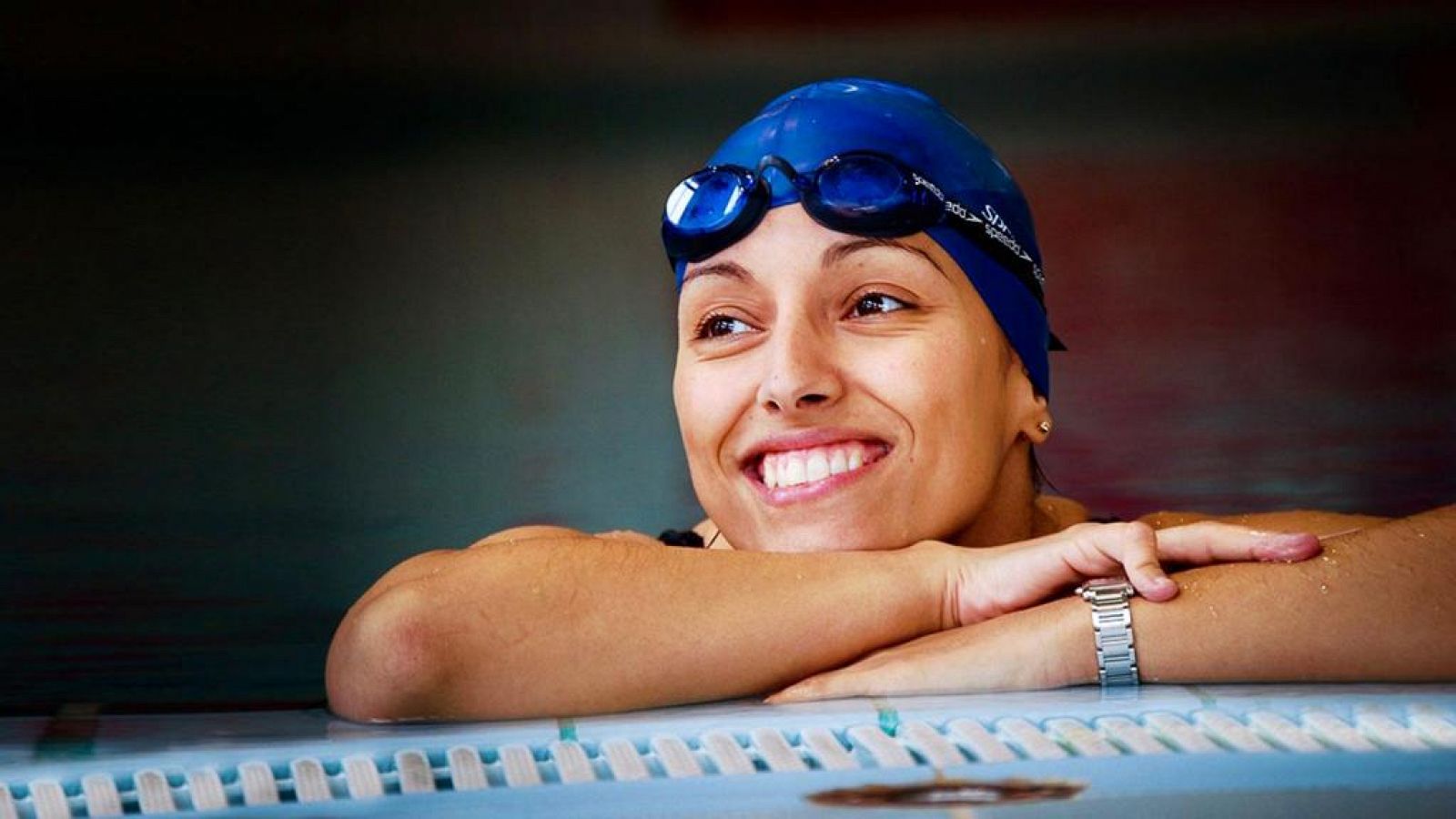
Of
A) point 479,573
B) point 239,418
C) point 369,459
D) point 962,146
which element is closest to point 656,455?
point 369,459

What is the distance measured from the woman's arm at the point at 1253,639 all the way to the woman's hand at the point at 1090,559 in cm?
3

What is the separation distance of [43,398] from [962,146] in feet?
10.2

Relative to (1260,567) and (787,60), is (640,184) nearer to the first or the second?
(787,60)

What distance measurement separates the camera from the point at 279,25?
5551 millimetres

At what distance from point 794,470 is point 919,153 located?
418mm

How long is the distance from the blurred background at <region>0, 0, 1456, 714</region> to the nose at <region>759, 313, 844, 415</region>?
7.83ft

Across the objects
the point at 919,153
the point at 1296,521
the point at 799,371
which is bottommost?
the point at 1296,521

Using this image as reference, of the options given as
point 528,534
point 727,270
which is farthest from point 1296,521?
point 528,534

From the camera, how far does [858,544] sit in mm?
2279

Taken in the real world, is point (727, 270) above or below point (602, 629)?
above

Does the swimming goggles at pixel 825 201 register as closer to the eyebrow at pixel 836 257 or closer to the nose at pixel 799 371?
the eyebrow at pixel 836 257

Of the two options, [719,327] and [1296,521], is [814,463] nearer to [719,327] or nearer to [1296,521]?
[719,327]

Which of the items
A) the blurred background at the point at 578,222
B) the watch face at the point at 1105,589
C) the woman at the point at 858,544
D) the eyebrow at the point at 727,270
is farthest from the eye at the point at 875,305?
the blurred background at the point at 578,222

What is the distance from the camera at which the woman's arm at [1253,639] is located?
6.58 feet
